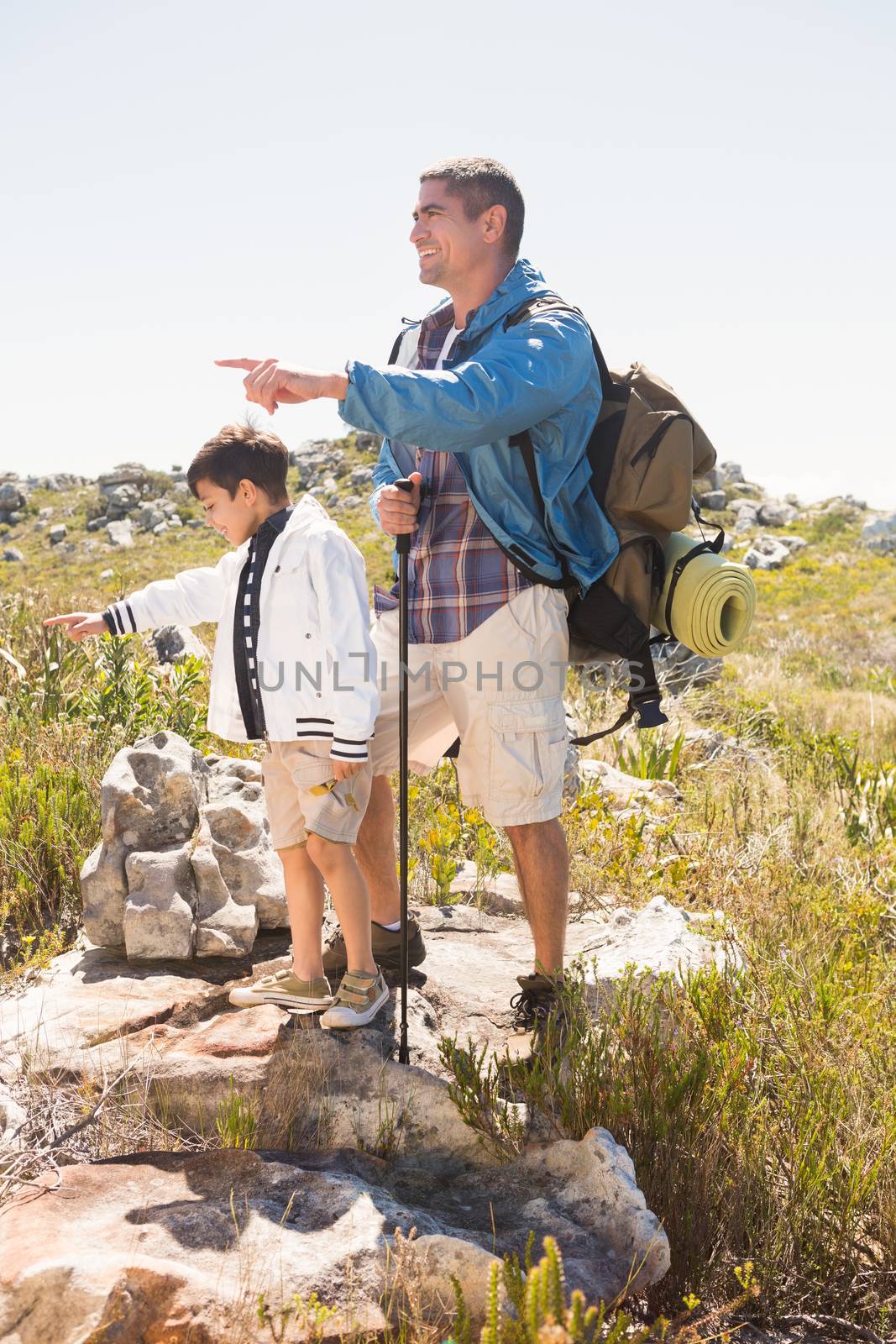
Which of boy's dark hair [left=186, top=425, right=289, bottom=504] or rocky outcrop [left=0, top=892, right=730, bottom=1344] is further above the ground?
boy's dark hair [left=186, top=425, right=289, bottom=504]

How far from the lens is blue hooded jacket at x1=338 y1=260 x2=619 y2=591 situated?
283 centimetres

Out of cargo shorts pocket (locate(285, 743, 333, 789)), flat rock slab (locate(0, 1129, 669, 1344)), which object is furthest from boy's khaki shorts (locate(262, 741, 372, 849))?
flat rock slab (locate(0, 1129, 669, 1344))

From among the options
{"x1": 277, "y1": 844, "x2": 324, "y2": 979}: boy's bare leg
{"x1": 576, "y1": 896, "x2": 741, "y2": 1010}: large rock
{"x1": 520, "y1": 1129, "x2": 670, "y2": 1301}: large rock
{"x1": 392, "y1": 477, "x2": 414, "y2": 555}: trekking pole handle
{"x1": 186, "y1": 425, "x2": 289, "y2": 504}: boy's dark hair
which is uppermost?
{"x1": 186, "y1": 425, "x2": 289, "y2": 504}: boy's dark hair

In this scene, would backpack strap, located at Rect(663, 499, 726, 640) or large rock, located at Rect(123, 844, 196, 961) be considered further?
large rock, located at Rect(123, 844, 196, 961)

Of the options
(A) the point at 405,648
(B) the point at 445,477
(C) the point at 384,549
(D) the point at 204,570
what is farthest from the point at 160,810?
(C) the point at 384,549

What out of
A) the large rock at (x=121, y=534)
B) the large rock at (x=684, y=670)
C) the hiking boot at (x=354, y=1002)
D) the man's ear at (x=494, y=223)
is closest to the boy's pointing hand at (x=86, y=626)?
the hiking boot at (x=354, y=1002)

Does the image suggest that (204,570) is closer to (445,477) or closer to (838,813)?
(445,477)

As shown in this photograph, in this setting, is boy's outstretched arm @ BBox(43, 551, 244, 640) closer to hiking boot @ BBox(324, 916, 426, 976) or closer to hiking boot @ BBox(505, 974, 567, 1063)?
hiking boot @ BBox(324, 916, 426, 976)

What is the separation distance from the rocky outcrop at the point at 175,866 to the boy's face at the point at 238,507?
4.18 ft

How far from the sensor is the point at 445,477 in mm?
3537

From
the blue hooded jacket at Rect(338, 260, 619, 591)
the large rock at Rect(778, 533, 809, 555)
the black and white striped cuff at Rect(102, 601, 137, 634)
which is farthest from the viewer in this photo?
the large rock at Rect(778, 533, 809, 555)

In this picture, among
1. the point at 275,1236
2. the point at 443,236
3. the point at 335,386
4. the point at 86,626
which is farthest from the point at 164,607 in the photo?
the point at 275,1236

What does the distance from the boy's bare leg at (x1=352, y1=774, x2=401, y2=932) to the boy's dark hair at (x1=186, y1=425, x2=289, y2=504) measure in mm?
1091

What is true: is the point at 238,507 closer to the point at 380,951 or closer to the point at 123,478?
the point at 380,951
